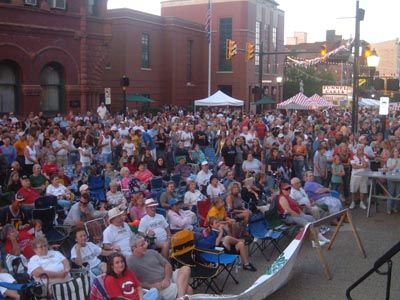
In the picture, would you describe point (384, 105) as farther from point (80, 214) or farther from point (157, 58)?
point (157, 58)

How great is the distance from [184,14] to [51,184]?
43.8m

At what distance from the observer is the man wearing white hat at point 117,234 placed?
328 inches

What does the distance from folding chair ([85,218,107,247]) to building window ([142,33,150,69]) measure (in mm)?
32975

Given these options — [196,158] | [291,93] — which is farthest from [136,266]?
[291,93]

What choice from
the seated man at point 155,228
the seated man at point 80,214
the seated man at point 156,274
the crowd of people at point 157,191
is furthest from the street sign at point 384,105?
the seated man at point 156,274

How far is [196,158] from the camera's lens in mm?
16812

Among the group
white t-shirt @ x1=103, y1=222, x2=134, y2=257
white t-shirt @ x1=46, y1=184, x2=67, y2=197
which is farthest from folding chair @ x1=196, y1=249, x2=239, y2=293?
white t-shirt @ x1=46, y1=184, x2=67, y2=197

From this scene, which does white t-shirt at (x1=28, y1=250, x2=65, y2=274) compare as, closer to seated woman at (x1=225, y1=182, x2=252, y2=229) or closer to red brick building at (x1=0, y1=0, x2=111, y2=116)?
seated woman at (x1=225, y1=182, x2=252, y2=229)

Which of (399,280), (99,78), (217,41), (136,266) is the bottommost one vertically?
(399,280)

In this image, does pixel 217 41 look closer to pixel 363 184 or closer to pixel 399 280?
pixel 363 184

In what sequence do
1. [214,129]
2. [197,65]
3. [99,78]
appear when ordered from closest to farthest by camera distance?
[214,129] < [99,78] < [197,65]

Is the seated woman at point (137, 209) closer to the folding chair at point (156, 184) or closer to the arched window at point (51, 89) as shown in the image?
the folding chair at point (156, 184)

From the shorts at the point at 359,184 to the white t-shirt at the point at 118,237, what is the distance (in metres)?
7.42

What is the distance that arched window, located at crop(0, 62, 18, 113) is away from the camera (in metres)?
25.7
